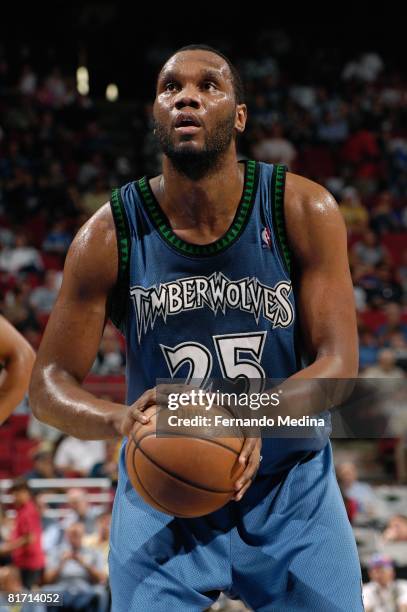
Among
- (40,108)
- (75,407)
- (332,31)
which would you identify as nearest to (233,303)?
(75,407)

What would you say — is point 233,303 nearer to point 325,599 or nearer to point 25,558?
point 325,599

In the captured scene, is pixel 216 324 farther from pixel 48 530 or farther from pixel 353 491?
pixel 353 491

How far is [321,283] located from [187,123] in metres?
0.57

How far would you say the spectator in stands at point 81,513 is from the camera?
7355 mm

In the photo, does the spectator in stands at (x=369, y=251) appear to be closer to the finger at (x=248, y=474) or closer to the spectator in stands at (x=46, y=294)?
the spectator in stands at (x=46, y=294)

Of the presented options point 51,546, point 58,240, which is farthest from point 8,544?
point 58,240

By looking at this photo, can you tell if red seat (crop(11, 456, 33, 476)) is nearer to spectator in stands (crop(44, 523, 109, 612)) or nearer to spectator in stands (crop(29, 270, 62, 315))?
spectator in stands (crop(44, 523, 109, 612))

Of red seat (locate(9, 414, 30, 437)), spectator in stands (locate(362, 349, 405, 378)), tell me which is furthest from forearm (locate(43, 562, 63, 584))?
spectator in stands (locate(362, 349, 405, 378))

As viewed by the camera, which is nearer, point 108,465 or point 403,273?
point 108,465

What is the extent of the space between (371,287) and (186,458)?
9132 mm

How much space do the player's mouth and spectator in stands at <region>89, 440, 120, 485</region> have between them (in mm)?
5713

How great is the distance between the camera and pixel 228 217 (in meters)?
2.82

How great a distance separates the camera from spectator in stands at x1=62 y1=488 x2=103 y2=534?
736cm

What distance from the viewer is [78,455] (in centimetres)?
854
